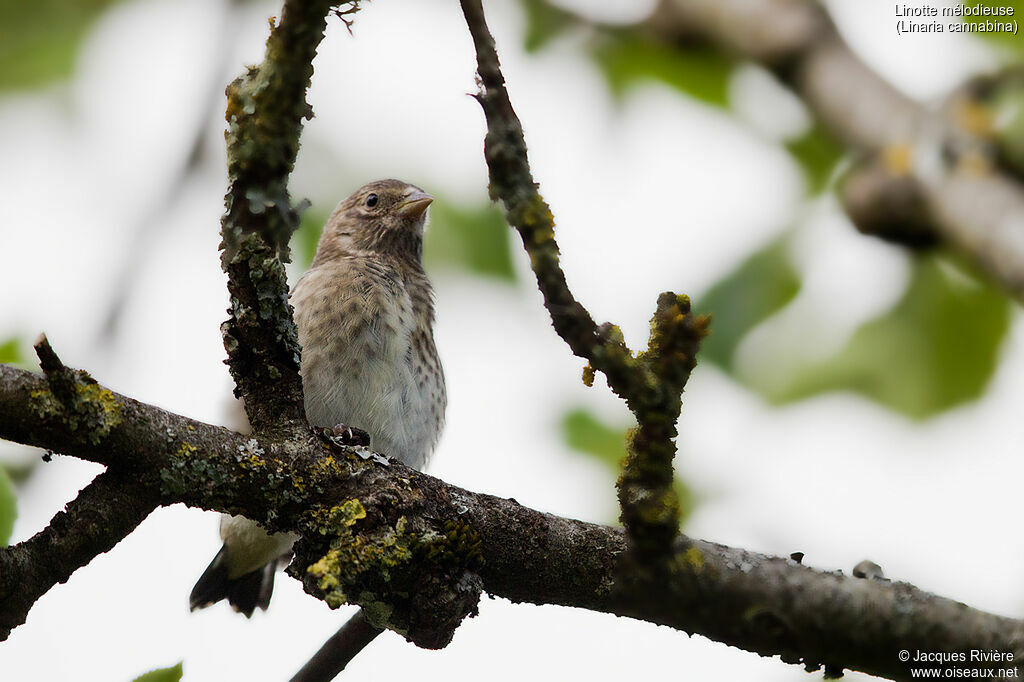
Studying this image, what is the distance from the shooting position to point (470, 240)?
6504 mm

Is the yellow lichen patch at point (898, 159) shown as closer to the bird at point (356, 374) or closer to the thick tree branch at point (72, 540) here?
the bird at point (356, 374)

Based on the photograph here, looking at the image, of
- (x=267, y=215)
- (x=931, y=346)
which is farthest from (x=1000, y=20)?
(x=267, y=215)

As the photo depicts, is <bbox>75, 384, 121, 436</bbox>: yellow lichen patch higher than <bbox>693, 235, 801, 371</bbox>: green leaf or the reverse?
the reverse

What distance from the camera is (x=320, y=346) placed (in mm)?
5367

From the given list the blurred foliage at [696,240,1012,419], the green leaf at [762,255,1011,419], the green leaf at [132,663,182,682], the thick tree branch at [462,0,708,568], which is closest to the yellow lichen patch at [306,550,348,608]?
the green leaf at [132,663,182,682]

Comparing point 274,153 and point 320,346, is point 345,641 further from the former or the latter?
point 320,346

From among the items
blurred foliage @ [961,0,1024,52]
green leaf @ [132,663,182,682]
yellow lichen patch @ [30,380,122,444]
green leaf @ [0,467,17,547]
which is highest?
blurred foliage @ [961,0,1024,52]

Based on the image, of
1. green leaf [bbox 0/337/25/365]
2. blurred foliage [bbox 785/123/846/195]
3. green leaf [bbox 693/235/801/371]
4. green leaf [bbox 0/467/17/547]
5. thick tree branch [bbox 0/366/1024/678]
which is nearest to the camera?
thick tree branch [bbox 0/366/1024/678]

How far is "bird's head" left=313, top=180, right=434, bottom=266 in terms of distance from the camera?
678cm

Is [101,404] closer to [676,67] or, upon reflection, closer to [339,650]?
[339,650]

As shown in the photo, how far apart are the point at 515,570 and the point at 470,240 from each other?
3.65 meters

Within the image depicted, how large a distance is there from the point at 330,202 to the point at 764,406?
112 inches

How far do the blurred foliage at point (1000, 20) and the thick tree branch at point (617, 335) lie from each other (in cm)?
282

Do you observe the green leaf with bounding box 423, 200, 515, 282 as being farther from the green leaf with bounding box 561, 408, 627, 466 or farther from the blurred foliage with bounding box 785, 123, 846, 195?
the blurred foliage with bounding box 785, 123, 846, 195
